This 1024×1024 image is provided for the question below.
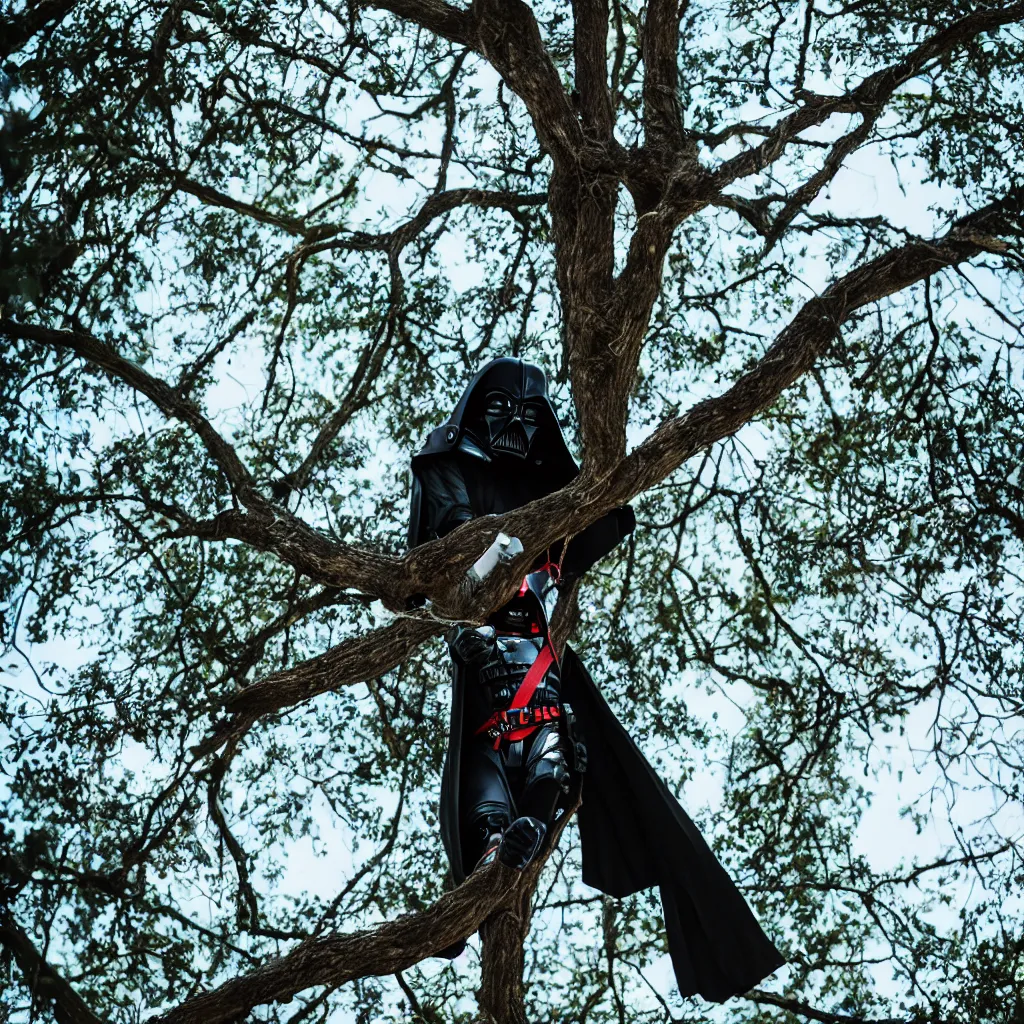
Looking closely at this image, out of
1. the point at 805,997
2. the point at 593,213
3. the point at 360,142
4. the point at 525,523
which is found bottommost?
the point at 805,997

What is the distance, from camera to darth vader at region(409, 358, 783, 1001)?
196 inches

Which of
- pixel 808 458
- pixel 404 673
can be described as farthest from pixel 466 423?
pixel 808 458

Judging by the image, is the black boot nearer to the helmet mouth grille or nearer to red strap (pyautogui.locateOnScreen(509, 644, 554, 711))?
red strap (pyautogui.locateOnScreen(509, 644, 554, 711))

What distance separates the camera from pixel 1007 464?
684cm

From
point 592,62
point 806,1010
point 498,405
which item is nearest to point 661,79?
point 592,62

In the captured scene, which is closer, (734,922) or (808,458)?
(734,922)

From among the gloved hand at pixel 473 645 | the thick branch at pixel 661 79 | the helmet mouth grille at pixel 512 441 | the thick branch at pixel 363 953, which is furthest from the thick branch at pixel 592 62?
the thick branch at pixel 363 953

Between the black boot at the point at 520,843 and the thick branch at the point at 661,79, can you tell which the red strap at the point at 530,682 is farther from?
the thick branch at the point at 661,79

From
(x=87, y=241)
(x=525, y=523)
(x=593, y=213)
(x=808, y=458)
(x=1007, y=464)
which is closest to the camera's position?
(x=525, y=523)

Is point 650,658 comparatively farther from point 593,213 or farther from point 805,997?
point 593,213

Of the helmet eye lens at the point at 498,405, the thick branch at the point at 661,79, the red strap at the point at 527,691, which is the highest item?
the thick branch at the point at 661,79

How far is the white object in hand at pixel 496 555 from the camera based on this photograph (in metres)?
4.95

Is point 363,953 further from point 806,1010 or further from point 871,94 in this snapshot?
point 871,94

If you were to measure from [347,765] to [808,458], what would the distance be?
288cm
